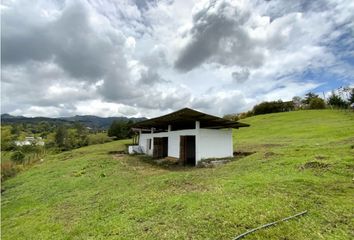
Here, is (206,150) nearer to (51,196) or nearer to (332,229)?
(51,196)

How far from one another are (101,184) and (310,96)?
201 ft

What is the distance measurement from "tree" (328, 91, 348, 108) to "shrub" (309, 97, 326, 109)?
1.58 m

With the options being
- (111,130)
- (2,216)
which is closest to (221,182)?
(2,216)

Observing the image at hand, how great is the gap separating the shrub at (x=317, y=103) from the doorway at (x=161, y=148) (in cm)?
4640

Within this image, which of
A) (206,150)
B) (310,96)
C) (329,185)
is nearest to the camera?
(329,185)

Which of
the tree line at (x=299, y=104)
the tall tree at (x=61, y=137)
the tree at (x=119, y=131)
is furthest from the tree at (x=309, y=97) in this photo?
the tall tree at (x=61, y=137)

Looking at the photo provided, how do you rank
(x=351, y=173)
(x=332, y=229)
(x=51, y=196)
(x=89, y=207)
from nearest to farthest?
(x=332, y=229)
(x=351, y=173)
(x=89, y=207)
(x=51, y=196)

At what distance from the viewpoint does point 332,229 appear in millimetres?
4359

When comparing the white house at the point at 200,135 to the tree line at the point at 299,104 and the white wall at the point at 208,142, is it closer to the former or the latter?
the white wall at the point at 208,142

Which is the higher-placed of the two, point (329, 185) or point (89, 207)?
point (329, 185)

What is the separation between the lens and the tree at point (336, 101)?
151 ft

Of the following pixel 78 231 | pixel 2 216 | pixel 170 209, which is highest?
pixel 170 209

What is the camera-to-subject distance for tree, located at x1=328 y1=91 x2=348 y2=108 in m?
46.0

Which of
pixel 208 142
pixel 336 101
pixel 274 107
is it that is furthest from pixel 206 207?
pixel 274 107
